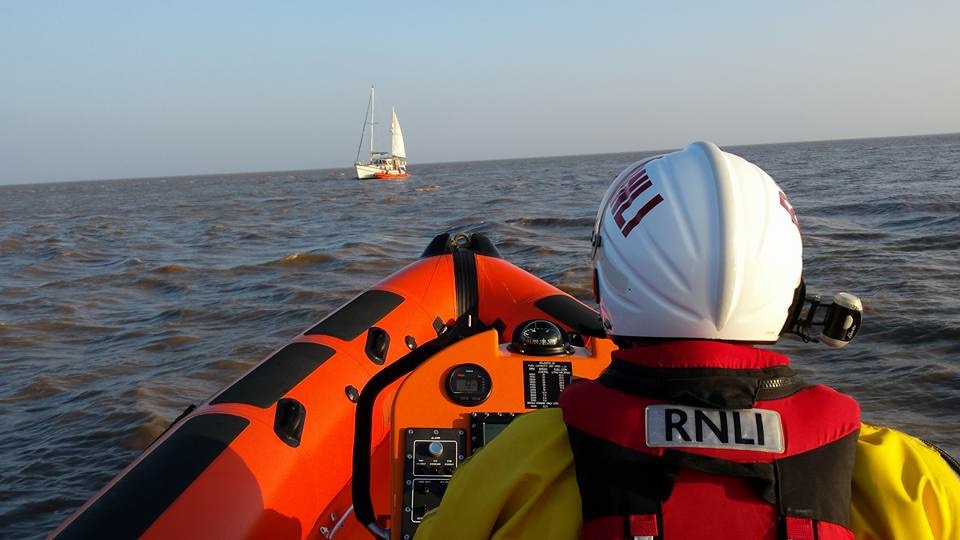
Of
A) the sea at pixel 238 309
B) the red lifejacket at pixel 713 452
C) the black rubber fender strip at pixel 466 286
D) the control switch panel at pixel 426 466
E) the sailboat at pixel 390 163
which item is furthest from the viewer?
the sailboat at pixel 390 163

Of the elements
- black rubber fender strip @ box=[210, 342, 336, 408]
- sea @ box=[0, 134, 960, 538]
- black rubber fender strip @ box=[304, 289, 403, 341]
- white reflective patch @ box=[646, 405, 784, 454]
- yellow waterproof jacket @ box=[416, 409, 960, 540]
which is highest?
white reflective patch @ box=[646, 405, 784, 454]

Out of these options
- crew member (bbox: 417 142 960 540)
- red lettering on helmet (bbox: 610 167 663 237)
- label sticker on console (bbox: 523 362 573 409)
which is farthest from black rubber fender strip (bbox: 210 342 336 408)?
red lettering on helmet (bbox: 610 167 663 237)

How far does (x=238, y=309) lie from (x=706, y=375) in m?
7.24

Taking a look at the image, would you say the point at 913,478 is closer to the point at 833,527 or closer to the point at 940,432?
the point at 833,527

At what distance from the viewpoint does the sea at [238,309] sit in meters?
4.36

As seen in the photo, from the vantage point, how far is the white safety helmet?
1.04m

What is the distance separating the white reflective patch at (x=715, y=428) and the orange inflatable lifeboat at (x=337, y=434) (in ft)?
2.34

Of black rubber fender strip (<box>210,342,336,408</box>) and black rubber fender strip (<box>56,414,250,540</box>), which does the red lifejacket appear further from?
black rubber fender strip (<box>210,342,336,408</box>)

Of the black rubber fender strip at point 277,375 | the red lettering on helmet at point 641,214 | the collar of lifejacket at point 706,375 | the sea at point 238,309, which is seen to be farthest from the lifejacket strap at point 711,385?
the sea at point 238,309

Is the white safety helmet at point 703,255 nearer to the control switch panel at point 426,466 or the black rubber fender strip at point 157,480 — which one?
the control switch panel at point 426,466

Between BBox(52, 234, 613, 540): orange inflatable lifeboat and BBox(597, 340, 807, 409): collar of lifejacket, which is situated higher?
BBox(597, 340, 807, 409): collar of lifejacket

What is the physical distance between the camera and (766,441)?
3.03 ft

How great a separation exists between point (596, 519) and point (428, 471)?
1127 millimetres

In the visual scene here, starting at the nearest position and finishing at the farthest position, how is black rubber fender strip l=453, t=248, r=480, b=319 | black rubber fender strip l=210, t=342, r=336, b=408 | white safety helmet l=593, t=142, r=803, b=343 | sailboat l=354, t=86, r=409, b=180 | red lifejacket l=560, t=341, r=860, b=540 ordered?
red lifejacket l=560, t=341, r=860, b=540
white safety helmet l=593, t=142, r=803, b=343
black rubber fender strip l=210, t=342, r=336, b=408
black rubber fender strip l=453, t=248, r=480, b=319
sailboat l=354, t=86, r=409, b=180
